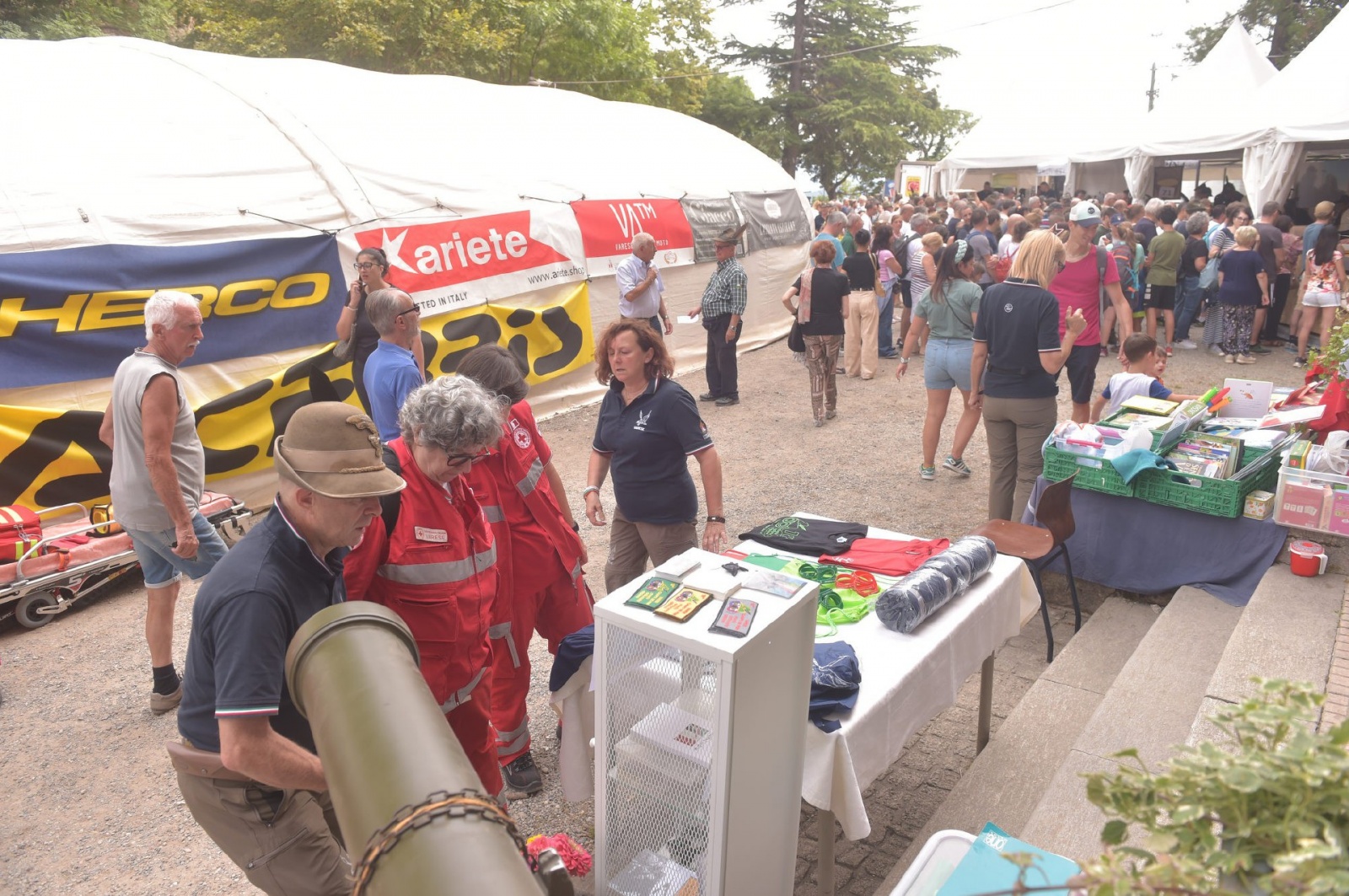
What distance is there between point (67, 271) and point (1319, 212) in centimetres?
1345

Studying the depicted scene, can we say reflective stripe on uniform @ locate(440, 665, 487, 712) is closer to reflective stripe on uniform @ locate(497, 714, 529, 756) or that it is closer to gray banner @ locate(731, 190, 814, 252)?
reflective stripe on uniform @ locate(497, 714, 529, 756)

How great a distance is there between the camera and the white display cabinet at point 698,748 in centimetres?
243

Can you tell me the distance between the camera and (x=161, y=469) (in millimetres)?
4301

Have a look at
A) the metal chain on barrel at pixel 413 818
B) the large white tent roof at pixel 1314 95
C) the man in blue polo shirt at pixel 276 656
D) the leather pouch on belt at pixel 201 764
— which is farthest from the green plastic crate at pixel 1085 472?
the large white tent roof at pixel 1314 95

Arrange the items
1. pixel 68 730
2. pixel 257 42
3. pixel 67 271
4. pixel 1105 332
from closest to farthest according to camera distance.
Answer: pixel 68 730
pixel 67 271
pixel 1105 332
pixel 257 42

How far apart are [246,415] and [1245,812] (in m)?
7.77

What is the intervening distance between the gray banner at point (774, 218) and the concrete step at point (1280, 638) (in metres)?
10.3

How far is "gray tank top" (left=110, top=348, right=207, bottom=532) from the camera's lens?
4.29 m

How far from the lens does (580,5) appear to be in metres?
22.7

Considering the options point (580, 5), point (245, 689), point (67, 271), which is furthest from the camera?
point (580, 5)

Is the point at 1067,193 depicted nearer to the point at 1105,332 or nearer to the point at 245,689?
the point at 1105,332

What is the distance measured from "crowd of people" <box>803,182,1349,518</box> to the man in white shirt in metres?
1.58

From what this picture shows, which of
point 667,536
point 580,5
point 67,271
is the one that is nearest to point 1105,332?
point 667,536

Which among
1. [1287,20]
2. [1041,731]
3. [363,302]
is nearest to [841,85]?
[1287,20]
